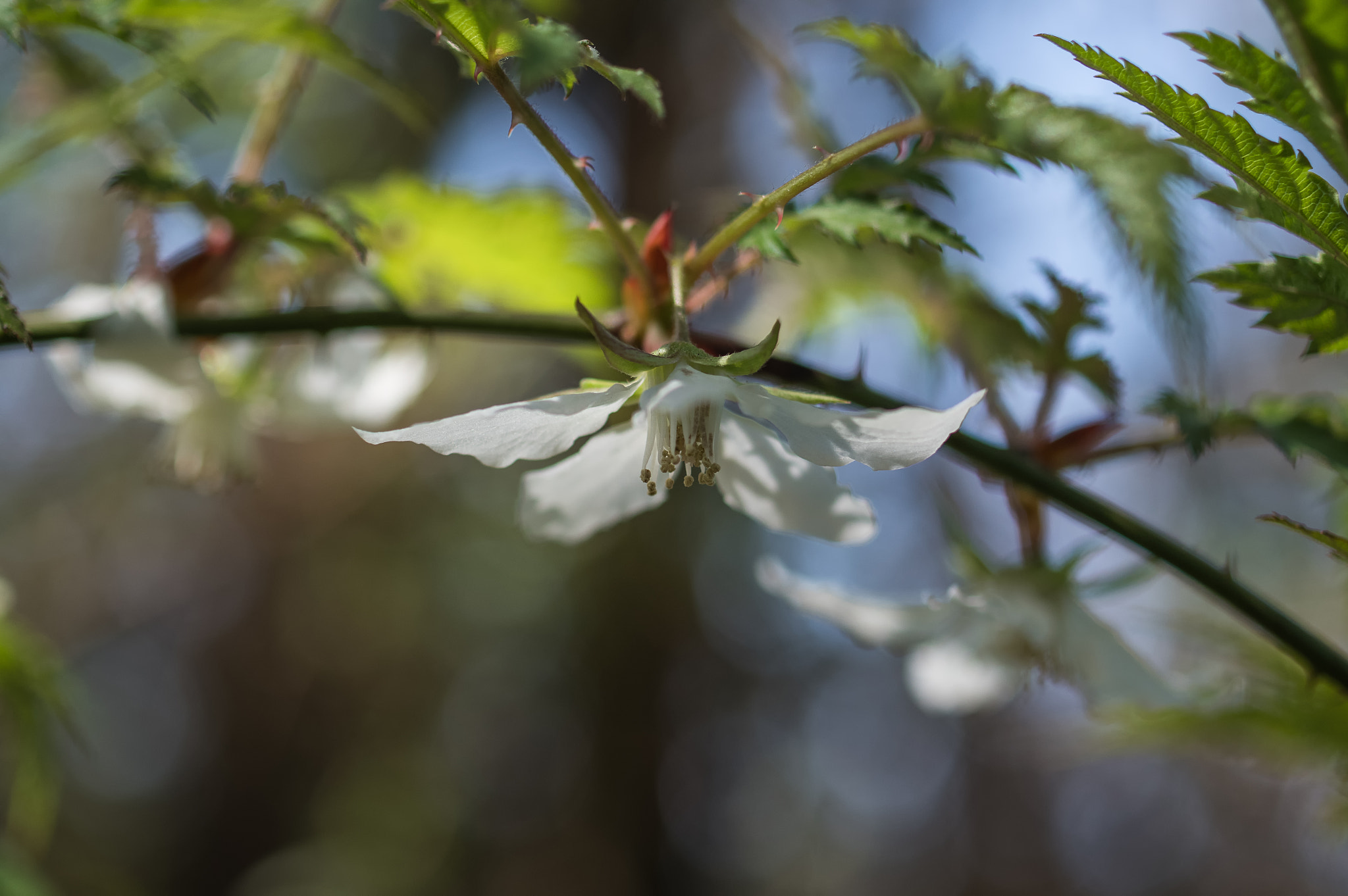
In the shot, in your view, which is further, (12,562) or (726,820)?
(726,820)

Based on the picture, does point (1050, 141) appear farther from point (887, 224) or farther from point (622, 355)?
point (622, 355)

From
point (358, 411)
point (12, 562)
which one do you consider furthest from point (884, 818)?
point (358, 411)

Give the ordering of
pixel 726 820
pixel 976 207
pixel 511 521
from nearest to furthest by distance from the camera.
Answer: pixel 976 207 < pixel 511 521 < pixel 726 820

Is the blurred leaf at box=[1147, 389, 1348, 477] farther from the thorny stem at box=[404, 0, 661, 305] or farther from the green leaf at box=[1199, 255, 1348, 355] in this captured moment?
the thorny stem at box=[404, 0, 661, 305]

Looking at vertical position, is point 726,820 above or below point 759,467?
below

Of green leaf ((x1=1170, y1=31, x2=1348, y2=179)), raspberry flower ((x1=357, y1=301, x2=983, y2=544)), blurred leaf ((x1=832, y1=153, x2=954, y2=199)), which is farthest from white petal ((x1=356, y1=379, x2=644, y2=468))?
green leaf ((x1=1170, y1=31, x2=1348, y2=179))

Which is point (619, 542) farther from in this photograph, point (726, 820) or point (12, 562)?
point (12, 562)

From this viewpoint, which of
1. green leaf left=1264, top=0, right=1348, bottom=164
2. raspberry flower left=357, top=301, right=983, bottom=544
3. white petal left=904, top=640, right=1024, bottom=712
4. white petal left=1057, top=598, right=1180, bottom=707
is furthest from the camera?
white petal left=904, top=640, right=1024, bottom=712
